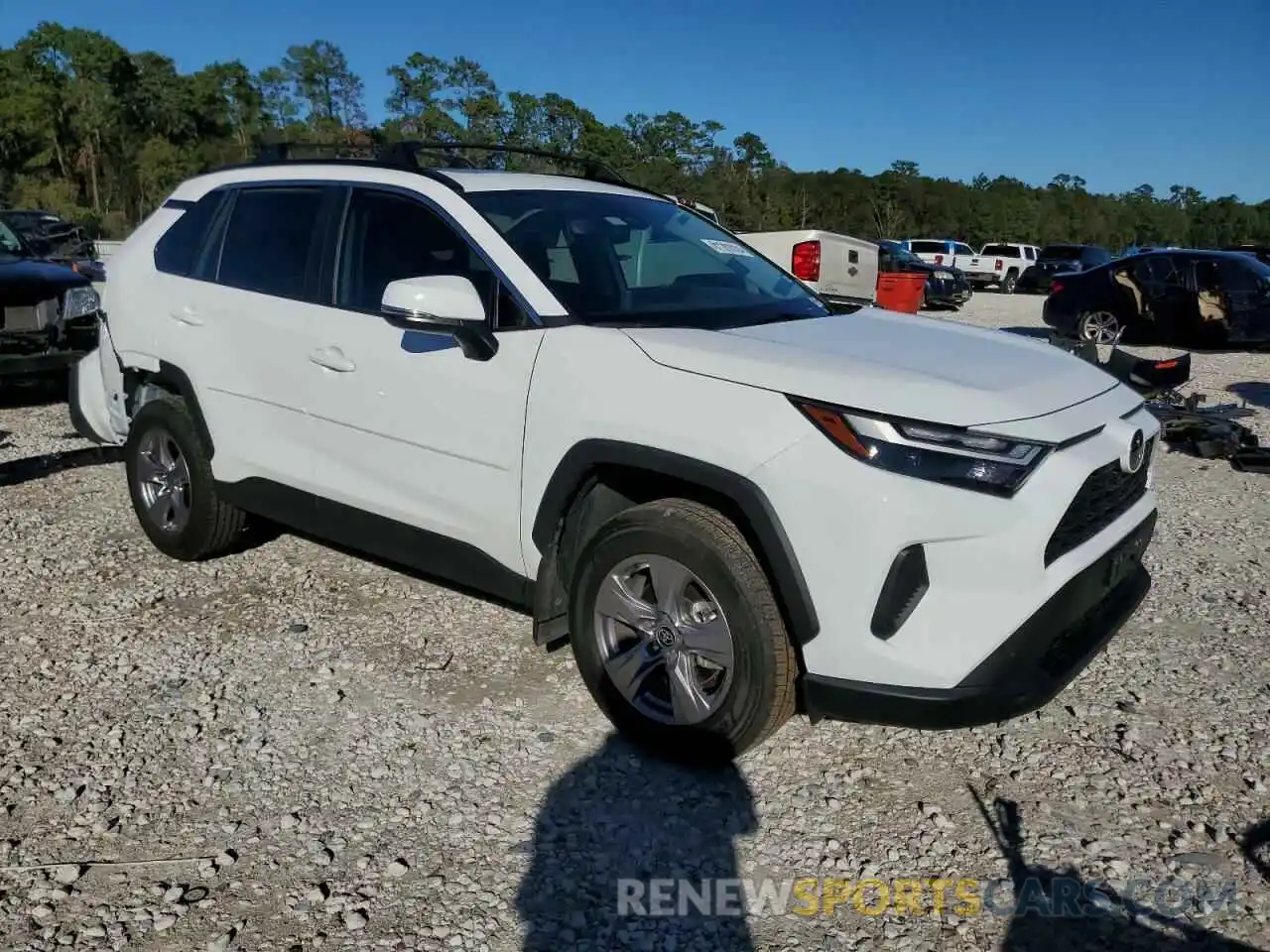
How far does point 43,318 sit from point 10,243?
1.80 metres

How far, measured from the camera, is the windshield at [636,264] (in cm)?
347

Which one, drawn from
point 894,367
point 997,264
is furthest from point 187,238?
point 997,264

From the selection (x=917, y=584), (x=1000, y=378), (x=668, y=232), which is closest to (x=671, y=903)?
(x=917, y=584)

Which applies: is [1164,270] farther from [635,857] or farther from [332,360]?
[635,857]

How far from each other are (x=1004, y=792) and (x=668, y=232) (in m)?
2.43

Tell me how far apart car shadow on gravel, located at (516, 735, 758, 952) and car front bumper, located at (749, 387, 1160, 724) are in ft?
1.70

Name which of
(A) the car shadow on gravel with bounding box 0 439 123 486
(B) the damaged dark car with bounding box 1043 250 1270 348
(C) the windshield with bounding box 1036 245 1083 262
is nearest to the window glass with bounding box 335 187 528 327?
(A) the car shadow on gravel with bounding box 0 439 123 486

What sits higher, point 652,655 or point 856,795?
point 652,655

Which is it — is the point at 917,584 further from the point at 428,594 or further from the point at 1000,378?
the point at 428,594

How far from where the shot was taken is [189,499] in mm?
4719

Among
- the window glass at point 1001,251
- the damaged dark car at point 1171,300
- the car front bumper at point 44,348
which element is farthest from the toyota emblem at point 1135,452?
the window glass at point 1001,251

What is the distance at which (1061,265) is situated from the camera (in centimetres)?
2997

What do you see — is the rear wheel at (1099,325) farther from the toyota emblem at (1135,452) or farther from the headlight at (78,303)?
the headlight at (78,303)

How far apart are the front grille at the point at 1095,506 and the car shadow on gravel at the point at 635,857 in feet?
3.88
